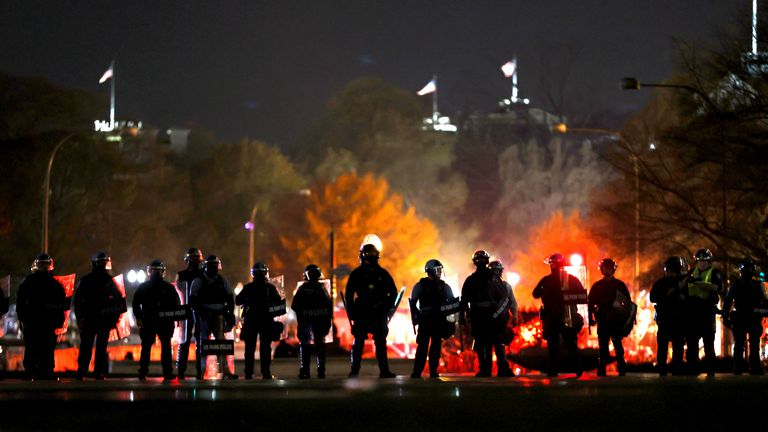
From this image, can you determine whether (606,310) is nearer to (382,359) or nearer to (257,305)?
(382,359)

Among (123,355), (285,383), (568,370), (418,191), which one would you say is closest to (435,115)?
(418,191)

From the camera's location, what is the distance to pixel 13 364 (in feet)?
106

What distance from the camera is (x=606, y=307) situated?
68.6 ft

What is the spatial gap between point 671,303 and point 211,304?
23.2 ft

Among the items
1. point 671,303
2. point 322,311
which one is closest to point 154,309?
point 322,311

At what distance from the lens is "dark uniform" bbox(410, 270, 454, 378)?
20406 mm

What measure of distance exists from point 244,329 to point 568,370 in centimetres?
657

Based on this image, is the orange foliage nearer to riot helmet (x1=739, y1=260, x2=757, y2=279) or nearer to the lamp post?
the lamp post

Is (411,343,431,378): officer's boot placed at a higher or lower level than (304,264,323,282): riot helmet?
lower

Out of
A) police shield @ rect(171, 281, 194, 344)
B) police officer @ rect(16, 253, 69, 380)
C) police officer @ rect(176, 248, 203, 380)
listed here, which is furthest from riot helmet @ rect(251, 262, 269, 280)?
police officer @ rect(16, 253, 69, 380)

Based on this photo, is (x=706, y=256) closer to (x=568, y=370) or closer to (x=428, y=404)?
(x=568, y=370)

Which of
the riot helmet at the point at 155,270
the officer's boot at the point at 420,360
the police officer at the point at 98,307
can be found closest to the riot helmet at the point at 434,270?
the officer's boot at the point at 420,360

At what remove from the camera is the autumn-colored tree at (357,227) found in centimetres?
8412

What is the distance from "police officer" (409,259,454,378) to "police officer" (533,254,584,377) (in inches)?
56.9
